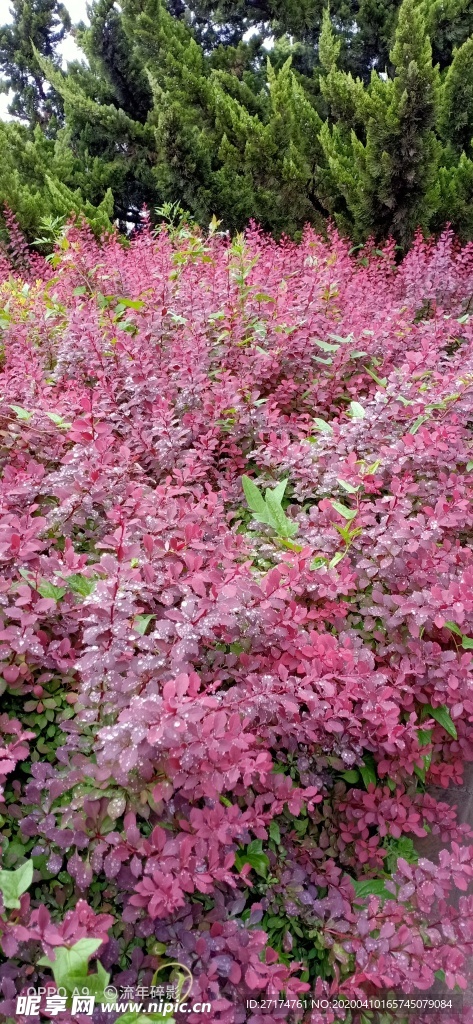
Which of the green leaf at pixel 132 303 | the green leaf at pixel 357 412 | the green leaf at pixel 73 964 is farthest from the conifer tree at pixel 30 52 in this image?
the green leaf at pixel 73 964

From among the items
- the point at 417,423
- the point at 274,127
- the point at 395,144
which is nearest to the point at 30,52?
the point at 274,127

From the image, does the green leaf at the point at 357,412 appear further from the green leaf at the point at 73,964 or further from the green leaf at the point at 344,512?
the green leaf at the point at 73,964

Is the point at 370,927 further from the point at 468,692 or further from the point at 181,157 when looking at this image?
the point at 181,157

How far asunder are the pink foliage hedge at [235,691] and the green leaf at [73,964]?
0.04m

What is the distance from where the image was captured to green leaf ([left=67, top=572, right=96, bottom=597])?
143 centimetres

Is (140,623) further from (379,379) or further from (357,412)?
(379,379)

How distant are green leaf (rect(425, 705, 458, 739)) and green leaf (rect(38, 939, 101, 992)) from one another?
101 centimetres

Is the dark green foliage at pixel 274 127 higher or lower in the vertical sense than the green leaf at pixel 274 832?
higher

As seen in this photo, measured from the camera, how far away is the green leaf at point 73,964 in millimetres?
989

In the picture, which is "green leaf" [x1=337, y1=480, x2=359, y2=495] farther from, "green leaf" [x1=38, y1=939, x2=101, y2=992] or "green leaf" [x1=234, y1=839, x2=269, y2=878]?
"green leaf" [x1=38, y1=939, x2=101, y2=992]

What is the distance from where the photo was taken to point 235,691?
4.00 ft

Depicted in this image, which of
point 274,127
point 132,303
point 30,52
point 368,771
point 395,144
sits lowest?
point 368,771

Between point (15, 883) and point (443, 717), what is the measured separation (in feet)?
3.68

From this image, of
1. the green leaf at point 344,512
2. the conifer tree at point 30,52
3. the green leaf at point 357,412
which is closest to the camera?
the green leaf at point 344,512
